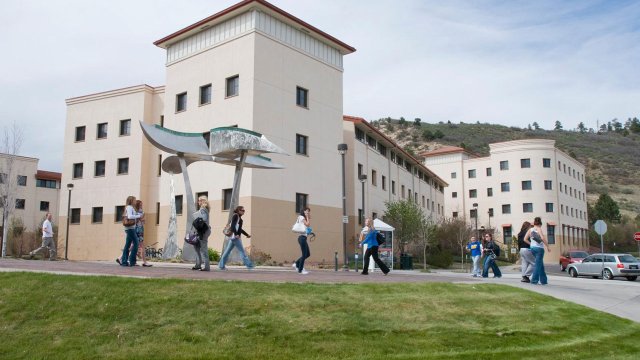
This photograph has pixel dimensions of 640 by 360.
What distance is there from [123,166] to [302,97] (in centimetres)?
1436

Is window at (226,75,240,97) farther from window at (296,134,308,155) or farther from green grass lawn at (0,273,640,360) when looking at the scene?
green grass lawn at (0,273,640,360)

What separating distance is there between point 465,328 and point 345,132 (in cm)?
2995

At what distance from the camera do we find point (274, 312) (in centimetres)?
945

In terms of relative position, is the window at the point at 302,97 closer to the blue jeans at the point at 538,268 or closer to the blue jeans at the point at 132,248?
the blue jeans at the point at 132,248

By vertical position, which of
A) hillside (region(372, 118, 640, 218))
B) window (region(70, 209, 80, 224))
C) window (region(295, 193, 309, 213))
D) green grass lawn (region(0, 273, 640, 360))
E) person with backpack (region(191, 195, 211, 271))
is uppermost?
hillside (region(372, 118, 640, 218))

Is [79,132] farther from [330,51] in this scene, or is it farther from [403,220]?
[403,220]

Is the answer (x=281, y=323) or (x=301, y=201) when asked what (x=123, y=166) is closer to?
(x=301, y=201)

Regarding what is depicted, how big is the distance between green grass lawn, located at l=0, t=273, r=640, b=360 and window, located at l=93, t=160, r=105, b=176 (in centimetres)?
3014

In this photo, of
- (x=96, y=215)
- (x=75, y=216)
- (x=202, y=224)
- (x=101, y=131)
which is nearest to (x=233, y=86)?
(x=101, y=131)

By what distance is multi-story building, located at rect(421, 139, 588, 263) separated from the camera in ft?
228

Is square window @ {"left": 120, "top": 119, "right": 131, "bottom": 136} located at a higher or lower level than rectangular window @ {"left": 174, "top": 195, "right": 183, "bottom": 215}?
higher

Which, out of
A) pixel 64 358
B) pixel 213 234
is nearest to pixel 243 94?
pixel 213 234

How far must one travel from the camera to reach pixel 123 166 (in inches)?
1518

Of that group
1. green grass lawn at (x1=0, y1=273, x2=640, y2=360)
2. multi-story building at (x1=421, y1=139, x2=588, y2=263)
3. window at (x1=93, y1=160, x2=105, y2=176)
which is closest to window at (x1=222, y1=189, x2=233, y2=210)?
window at (x1=93, y1=160, x2=105, y2=176)
